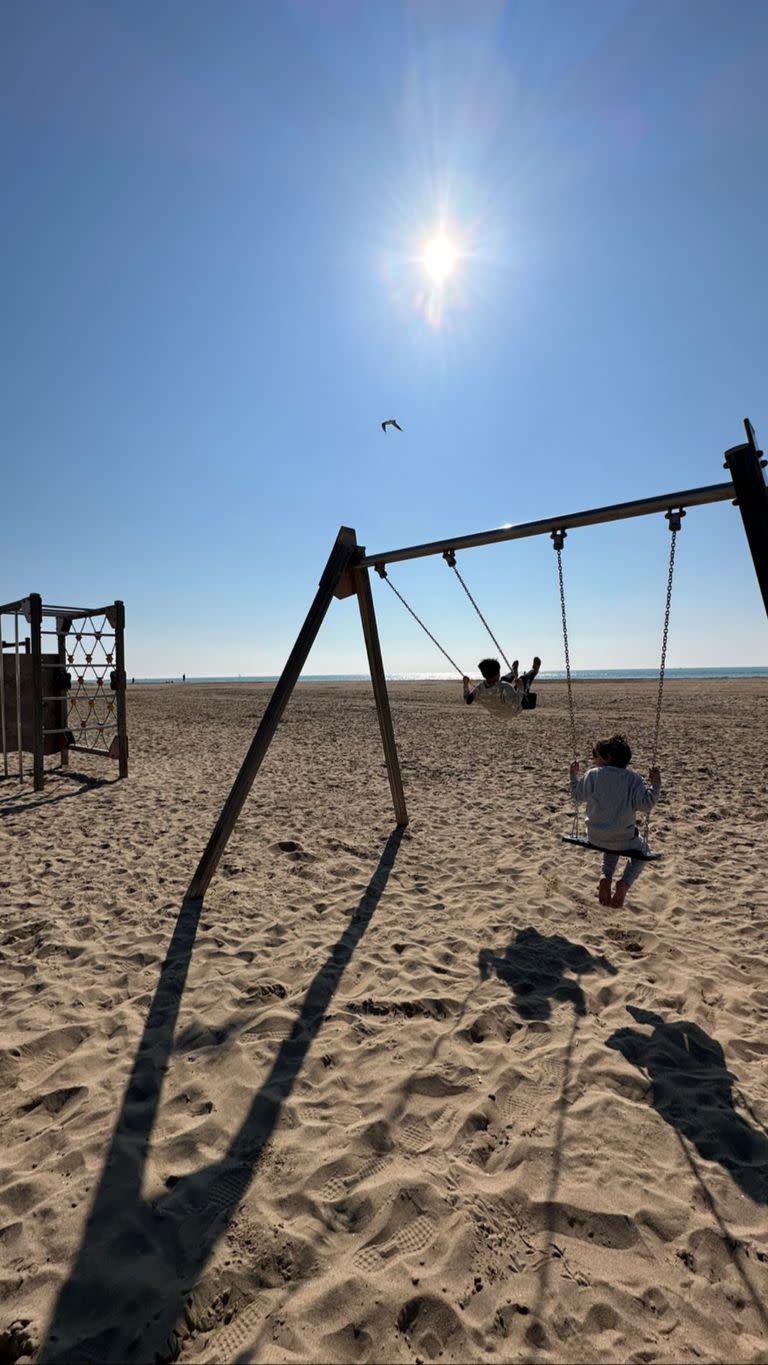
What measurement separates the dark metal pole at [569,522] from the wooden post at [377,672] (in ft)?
0.77

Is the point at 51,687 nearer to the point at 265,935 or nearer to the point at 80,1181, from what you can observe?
the point at 265,935

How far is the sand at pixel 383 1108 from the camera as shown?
6.22 feet

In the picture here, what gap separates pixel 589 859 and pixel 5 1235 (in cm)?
507

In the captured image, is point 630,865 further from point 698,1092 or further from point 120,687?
point 120,687

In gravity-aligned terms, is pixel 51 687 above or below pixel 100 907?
above

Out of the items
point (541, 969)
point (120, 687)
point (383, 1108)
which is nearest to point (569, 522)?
point (541, 969)

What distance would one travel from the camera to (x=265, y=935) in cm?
442

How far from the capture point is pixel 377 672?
20.9ft

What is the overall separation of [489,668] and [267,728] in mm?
2494

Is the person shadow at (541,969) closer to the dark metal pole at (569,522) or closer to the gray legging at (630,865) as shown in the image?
the gray legging at (630,865)

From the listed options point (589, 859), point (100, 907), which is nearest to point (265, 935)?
point (100, 907)

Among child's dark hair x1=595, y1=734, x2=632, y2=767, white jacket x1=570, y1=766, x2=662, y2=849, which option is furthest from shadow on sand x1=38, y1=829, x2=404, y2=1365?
child's dark hair x1=595, y1=734, x2=632, y2=767

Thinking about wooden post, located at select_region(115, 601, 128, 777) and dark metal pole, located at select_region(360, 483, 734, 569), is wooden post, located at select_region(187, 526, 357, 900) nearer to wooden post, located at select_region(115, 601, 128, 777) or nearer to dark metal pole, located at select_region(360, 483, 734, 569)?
dark metal pole, located at select_region(360, 483, 734, 569)

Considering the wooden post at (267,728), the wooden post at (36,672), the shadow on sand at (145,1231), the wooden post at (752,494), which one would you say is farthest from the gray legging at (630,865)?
the wooden post at (36,672)
